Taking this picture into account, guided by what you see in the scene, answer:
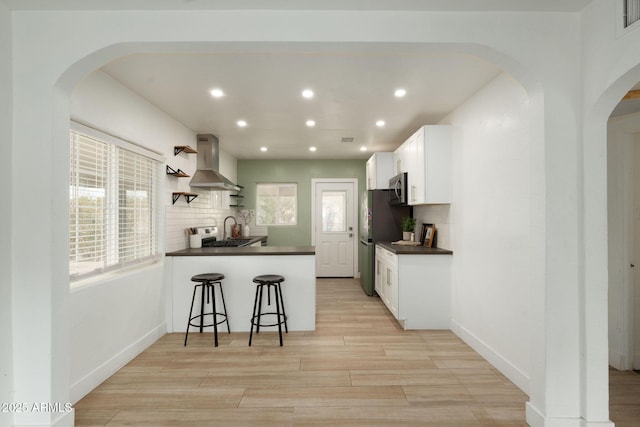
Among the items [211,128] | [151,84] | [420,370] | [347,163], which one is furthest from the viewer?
[347,163]

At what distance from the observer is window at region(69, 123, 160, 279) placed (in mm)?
2523

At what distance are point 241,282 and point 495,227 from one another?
2778 millimetres

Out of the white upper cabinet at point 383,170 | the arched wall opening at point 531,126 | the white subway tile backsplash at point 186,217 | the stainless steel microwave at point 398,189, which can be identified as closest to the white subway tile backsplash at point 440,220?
the stainless steel microwave at point 398,189

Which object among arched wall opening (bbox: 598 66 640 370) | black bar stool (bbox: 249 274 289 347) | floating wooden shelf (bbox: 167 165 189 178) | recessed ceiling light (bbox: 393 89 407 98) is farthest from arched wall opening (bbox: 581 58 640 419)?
floating wooden shelf (bbox: 167 165 189 178)

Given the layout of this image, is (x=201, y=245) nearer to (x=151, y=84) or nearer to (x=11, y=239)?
(x=151, y=84)

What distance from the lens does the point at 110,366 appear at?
277 centimetres

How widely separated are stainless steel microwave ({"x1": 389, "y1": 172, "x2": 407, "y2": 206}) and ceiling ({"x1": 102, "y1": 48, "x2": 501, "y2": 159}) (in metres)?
0.68

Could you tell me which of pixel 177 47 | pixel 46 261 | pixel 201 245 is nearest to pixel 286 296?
pixel 201 245

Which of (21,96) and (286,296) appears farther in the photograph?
(286,296)

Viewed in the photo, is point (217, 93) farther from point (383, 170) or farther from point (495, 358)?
point (495, 358)

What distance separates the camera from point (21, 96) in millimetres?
1949

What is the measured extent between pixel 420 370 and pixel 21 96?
136 inches

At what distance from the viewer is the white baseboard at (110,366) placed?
2404mm

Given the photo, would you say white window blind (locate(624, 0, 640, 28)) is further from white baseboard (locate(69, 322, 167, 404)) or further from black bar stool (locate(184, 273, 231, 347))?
white baseboard (locate(69, 322, 167, 404))
